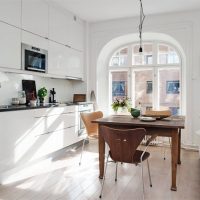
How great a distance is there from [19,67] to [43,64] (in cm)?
61

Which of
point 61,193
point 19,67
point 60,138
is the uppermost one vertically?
point 19,67

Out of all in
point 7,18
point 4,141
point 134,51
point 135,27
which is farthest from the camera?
point 134,51

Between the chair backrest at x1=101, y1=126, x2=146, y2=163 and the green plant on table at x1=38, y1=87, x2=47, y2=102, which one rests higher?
the green plant on table at x1=38, y1=87, x2=47, y2=102

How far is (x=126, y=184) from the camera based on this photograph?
2.85 m

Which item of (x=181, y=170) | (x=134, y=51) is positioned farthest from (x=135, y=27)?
→ (x=181, y=170)

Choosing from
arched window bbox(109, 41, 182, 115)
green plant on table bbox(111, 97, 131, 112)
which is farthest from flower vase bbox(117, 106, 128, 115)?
arched window bbox(109, 41, 182, 115)

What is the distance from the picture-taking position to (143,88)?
5.41 m

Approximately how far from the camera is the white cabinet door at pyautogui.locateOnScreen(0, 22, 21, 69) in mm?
3145

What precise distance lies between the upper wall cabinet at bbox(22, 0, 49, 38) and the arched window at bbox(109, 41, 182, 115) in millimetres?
2177

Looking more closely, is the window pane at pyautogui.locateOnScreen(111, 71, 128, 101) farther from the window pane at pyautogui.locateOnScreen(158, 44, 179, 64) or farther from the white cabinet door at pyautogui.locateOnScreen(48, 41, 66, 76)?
the white cabinet door at pyautogui.locateOnScreen(48, 41, 66, 76)

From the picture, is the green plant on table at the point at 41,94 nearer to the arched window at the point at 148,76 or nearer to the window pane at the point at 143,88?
the arched window at the point at 148,76

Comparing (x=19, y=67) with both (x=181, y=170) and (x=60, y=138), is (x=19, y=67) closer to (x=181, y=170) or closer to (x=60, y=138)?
(x=60, y=138)

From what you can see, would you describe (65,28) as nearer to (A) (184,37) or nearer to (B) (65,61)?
(B) (65,61)

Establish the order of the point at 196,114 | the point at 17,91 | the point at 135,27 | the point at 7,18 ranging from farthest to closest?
1. the point at 135,27
2. the point at 196,114
3. the point at 17,91
4. the point at 7,18
